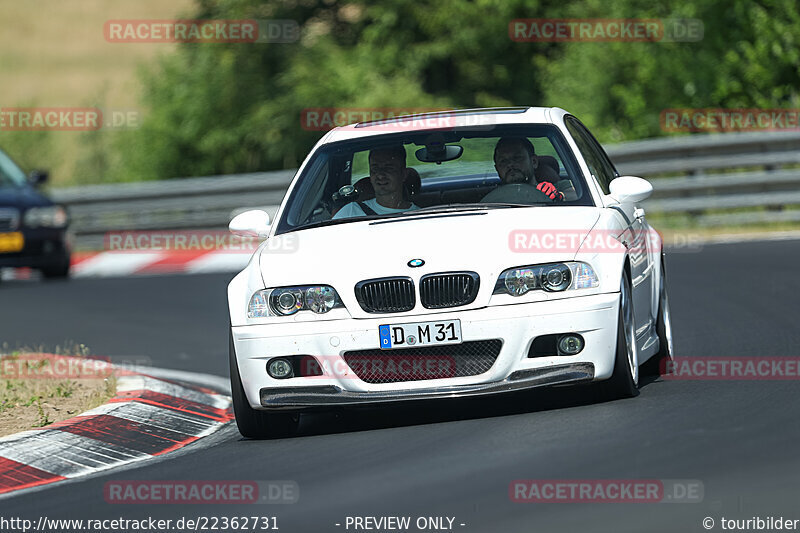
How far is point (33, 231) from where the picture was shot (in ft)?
62.2

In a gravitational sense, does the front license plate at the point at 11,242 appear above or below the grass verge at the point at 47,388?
above

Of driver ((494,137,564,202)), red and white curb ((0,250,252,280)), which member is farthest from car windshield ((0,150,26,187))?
driver ((494,137,564,202))

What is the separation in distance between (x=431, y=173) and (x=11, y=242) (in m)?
11.1

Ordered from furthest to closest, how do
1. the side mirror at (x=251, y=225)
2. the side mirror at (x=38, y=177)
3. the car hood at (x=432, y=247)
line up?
the side mirror at (x=38, y=177)
the side mirror at (x=251, y=225)
the car hood at (x=432, y=247)

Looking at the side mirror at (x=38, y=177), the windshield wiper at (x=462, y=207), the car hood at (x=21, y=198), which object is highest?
the side mirror at (x=38, y=177)

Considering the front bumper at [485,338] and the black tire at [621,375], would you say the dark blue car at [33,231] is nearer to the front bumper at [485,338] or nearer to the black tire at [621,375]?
the front bumper at [485,338]

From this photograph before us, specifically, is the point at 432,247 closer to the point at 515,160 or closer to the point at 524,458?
the point at 515,160

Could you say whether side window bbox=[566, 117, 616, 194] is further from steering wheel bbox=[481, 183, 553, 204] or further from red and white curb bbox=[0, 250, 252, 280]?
red and white curb bbox=[0, 250, 252, 280]

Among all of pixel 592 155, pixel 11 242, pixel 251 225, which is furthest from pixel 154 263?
pixel 592 155

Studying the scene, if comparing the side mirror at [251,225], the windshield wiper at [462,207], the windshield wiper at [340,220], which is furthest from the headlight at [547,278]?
the side mirror at [251,225]

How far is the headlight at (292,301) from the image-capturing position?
749 centimetres

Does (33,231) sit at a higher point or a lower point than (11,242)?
higher

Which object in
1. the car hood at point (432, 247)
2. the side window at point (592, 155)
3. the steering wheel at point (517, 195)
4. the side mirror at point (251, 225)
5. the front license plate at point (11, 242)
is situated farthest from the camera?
the front license plate at point (11, 242)

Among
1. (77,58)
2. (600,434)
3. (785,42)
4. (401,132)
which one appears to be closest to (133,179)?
(785,42)
